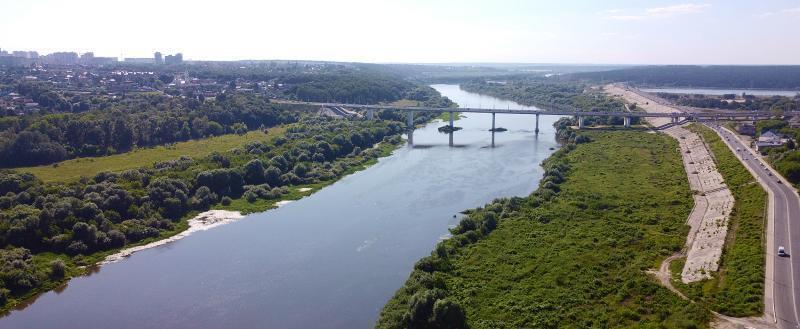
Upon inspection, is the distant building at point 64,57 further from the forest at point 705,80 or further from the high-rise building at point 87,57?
the forest at point 705,80

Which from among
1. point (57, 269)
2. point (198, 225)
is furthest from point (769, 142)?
point (57, 269)

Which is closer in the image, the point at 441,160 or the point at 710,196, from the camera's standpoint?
the point at 710,196

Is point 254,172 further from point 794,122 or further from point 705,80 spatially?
point 705,80

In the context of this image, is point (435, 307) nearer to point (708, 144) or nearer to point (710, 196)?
point (710, 196)

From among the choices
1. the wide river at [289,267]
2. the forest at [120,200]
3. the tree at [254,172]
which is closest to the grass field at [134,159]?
the forest at [120,200]

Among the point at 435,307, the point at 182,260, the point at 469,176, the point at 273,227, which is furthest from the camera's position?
the point at 469,176

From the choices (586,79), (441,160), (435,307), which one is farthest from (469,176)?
(586,79)
